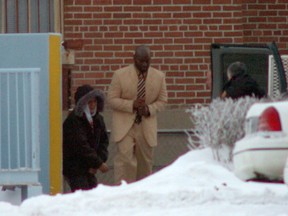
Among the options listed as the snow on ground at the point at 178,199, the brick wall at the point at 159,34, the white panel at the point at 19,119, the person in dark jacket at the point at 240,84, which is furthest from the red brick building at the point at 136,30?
the snow on ground at the point at 178,199

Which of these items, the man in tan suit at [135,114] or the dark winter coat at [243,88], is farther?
the man in tan suit at [135,114]

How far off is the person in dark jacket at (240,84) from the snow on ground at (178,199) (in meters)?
4.11

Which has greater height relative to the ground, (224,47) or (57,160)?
(224,47)

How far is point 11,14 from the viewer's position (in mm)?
18109

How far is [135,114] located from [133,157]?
49 centimetres

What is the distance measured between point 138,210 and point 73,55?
8.65m

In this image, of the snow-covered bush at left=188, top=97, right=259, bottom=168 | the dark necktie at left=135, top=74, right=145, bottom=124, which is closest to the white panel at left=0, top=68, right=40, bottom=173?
the dark necktie at left=135, top=74, right=145, bottom=124

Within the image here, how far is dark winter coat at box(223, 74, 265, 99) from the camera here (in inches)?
561

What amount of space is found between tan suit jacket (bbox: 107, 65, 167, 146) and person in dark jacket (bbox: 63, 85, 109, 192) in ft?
2.49

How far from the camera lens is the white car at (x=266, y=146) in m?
9.79

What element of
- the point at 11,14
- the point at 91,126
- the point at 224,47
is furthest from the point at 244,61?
the point at 11,14

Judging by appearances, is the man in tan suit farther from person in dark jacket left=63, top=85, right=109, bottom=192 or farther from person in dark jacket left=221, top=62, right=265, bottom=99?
person in dark jacket left=221, top=62, right=265, bottom=99

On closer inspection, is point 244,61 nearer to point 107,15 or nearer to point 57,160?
point 57,160

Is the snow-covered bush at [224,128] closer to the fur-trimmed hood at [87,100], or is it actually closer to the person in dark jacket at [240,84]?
the person in dark jacket at [240,84]
